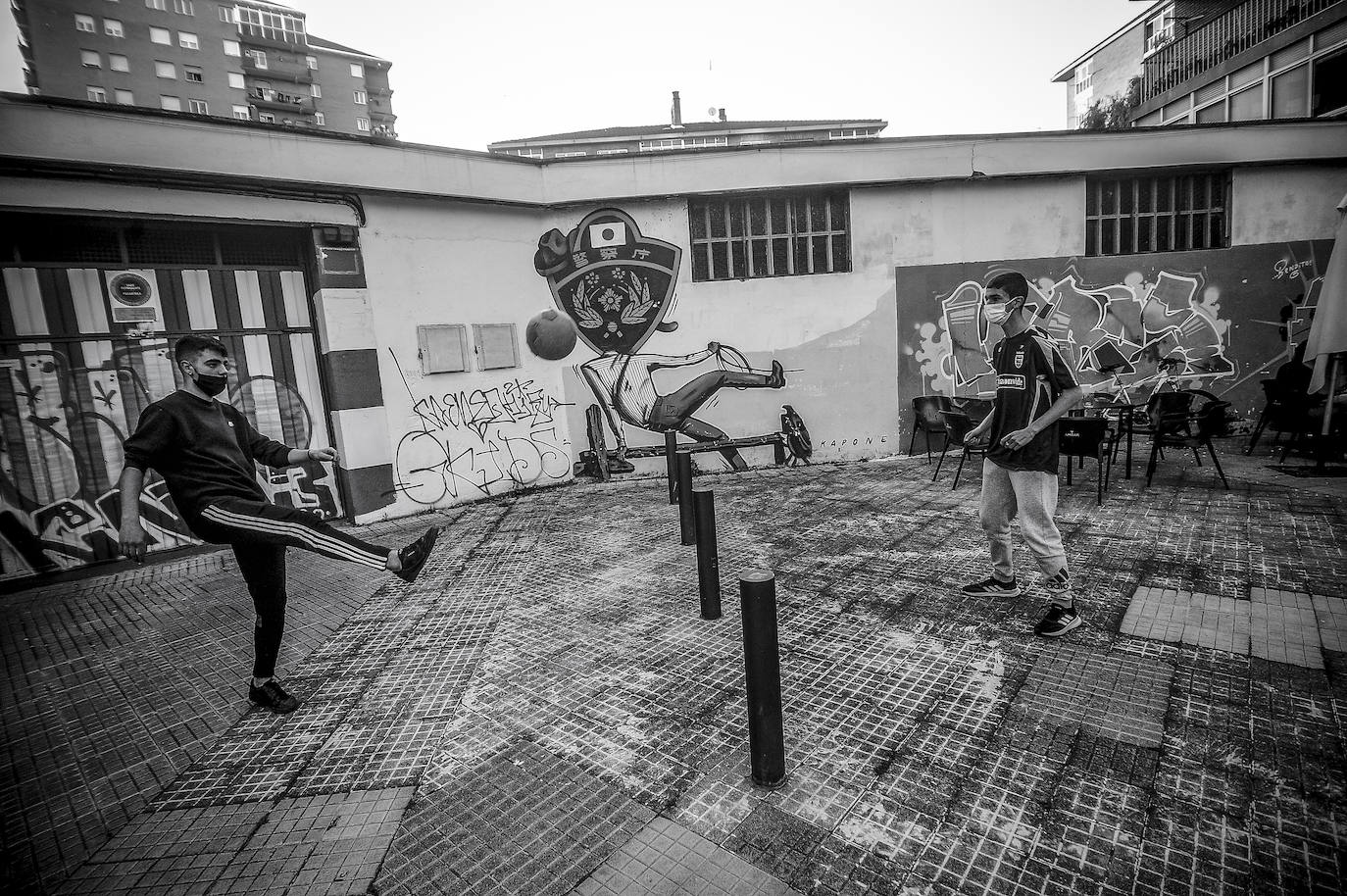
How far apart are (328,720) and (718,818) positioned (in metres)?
2.41

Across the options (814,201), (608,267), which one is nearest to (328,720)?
(608,267)

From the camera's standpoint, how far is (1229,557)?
5.17 metres

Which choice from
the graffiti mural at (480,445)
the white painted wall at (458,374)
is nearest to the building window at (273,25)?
the white painted wall at (458,374)

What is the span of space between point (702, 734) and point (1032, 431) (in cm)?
273

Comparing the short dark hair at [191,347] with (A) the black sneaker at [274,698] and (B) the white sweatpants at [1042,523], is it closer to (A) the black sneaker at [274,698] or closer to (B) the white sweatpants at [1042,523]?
(A) the black sneaker at [274,698]

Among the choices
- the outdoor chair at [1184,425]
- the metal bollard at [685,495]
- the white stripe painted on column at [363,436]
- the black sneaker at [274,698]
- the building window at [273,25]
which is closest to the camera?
the black sneaker at [274,698]

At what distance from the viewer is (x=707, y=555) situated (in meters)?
4.61

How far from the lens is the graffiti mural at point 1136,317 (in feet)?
33.9

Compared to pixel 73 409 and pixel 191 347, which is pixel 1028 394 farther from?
pixel 73 409

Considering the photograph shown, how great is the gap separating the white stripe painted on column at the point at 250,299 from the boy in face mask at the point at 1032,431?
26.5ft

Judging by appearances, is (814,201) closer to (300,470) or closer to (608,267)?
(608,267)

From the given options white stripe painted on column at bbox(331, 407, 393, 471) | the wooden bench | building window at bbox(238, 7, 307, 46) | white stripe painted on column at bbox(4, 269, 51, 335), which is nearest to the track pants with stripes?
white stripe painted on column at bbox(331, 407, 393, 471)

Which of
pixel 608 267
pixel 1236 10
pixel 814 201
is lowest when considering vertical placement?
pixel 608 267

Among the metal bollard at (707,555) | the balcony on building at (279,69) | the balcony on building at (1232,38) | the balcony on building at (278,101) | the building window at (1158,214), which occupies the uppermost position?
the balcony on building at (279,69)
